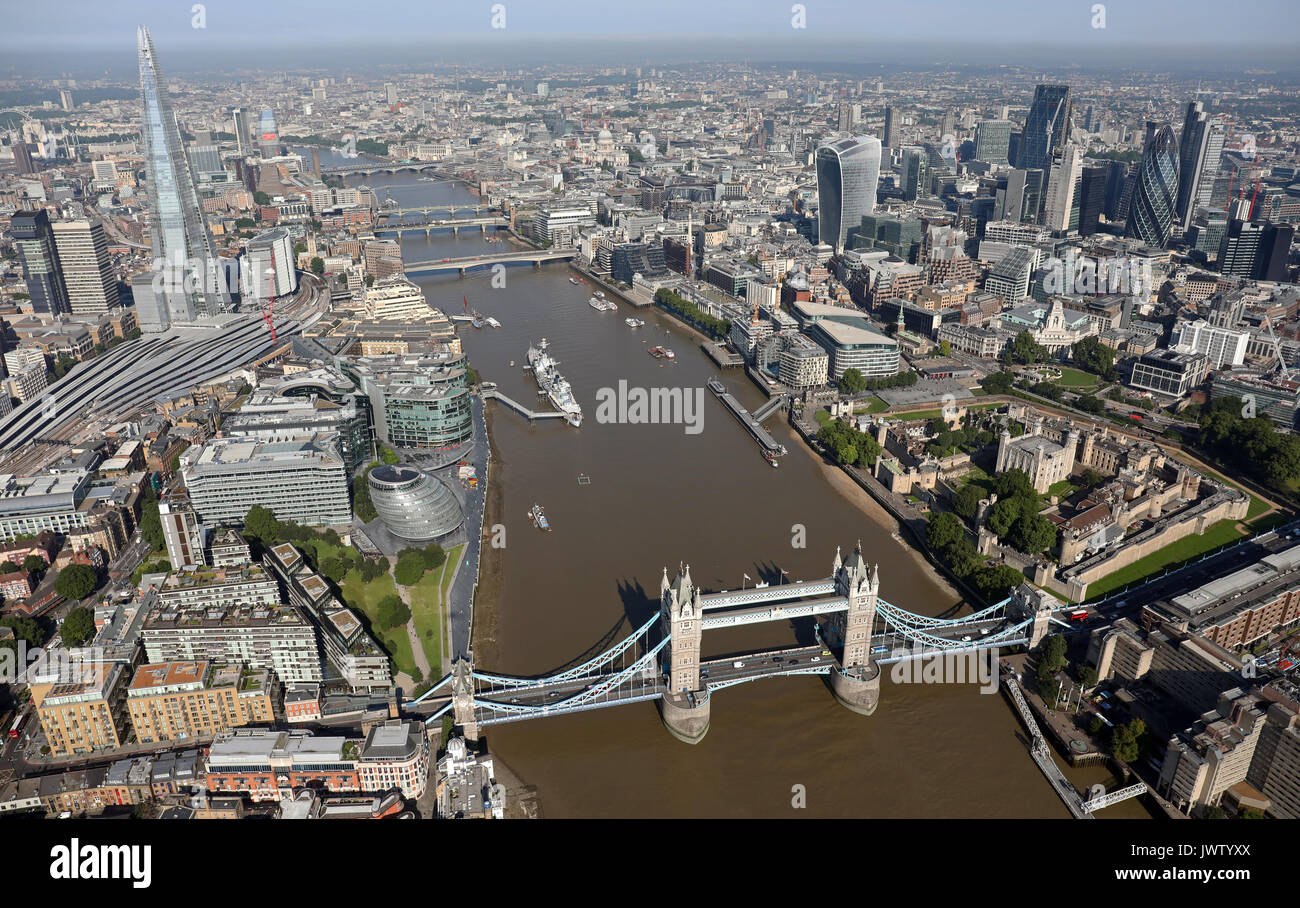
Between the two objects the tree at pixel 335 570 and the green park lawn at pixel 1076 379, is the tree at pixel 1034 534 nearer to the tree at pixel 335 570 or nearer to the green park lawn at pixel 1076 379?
the green park lawn at pixel 1076 379

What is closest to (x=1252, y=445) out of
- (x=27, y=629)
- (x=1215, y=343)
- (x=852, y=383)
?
(x=1215, y=343)

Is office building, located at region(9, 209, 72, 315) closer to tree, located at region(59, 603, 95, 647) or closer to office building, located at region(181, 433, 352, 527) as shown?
office building, located at region(181, 433, 352, 527)

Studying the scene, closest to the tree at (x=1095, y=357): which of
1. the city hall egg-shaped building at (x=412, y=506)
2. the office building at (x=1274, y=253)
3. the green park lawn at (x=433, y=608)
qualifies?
the office building at (x=1274, y=253)

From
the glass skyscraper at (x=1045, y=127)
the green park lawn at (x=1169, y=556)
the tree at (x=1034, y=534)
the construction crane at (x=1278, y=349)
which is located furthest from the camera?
the glass skyscraper at (x=1045, y=127)

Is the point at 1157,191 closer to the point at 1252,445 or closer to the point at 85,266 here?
the point at 1252,445
